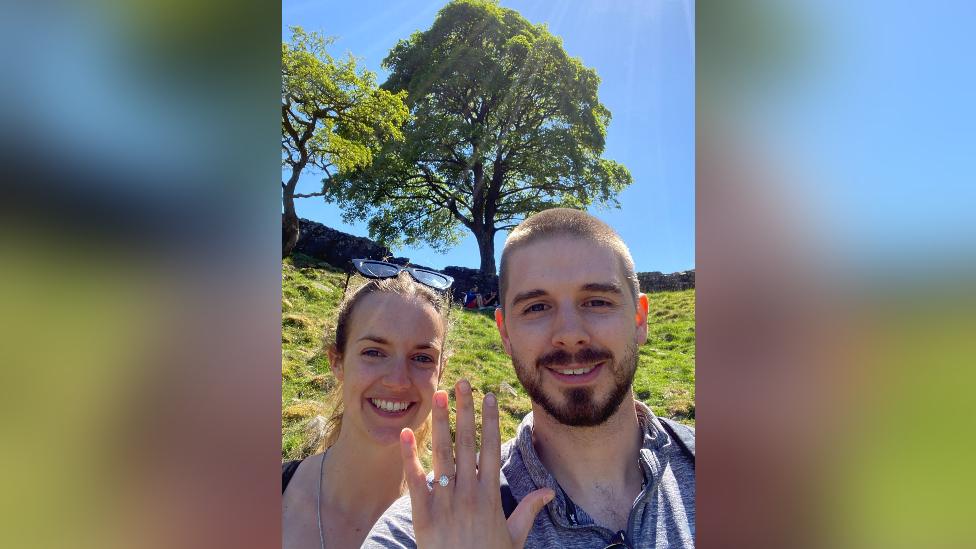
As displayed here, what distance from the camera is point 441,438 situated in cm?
117

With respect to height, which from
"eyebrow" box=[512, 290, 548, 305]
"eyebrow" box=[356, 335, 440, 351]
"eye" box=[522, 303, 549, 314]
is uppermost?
"eyebrow" box=[512, 290, 548, 305]

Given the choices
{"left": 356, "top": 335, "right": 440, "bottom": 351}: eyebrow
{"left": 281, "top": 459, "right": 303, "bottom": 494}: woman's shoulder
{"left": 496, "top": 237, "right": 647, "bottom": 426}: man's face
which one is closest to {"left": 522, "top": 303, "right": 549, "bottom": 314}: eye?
{"left": 496, "top": 237, "right": 647, "bottom": 426}: man's face

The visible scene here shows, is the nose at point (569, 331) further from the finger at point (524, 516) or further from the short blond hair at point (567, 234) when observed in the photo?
the finger at point (524, 516)

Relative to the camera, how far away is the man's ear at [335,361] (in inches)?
103

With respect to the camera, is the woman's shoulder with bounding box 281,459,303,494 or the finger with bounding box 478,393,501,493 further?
the woman's shoulder with bounding box 281,459,303,494

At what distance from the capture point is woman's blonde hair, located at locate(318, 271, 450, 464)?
2469 mm

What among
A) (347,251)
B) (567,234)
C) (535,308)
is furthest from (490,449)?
(347,251)

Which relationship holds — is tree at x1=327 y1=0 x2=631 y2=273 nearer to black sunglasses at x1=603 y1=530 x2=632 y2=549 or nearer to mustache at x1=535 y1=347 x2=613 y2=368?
mustache at x1=535 y1=347 x2=613 y2=368

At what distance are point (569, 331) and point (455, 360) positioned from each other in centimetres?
180

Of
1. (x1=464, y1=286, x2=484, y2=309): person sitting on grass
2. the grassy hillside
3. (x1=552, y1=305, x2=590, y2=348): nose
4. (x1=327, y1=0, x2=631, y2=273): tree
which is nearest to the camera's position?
(x1=552, y1=305, x2=590, y2=348): nose

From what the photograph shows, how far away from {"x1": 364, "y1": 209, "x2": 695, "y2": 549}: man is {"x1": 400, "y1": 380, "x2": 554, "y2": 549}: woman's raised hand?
1.68 feet
